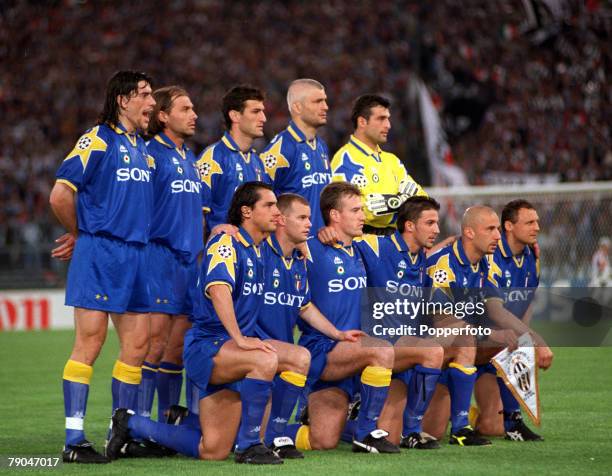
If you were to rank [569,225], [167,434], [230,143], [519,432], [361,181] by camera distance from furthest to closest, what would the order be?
[569,225] < [361,181] < [230,143] < [519,432] < [167,434]

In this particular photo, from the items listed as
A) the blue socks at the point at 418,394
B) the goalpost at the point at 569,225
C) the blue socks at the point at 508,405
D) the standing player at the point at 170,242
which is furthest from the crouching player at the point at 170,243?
the goalpost at the point at 569,225

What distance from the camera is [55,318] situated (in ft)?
57.1

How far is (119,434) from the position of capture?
5902 mm

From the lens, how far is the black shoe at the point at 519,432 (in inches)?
255

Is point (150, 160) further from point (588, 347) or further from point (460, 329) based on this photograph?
point (588, 347)

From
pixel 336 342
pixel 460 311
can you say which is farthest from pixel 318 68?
pixel 336 342

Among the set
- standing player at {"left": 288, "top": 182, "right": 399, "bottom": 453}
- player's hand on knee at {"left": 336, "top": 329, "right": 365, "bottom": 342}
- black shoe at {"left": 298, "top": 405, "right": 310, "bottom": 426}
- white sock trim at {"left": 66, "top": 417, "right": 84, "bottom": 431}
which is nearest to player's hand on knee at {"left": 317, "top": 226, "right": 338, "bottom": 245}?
standing player at {"left": 288, "top": 182, "right": 399, "bottom": 453}

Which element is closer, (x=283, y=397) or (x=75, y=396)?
(x=75, y=396)

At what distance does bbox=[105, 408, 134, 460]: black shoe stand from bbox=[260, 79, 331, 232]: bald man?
7.41 feet

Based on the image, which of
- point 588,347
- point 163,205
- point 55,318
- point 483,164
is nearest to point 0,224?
point 55,318

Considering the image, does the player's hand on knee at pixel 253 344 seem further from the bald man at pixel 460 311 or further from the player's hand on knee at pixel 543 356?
the player's hand on knee at pixel 543 356

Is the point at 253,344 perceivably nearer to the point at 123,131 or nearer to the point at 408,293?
the point at 408,293

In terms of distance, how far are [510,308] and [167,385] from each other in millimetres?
2261

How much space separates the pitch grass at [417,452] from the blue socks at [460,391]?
17 centimetres
